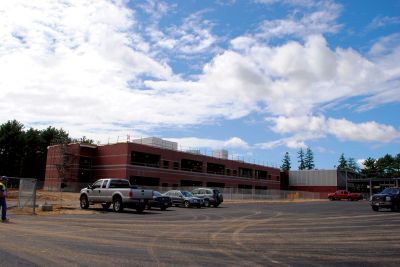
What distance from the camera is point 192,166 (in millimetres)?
81062

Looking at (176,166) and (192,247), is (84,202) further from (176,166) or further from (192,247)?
(176,166)

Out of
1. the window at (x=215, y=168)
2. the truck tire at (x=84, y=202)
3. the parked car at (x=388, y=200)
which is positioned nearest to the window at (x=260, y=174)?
the window at (x=215, y=168)

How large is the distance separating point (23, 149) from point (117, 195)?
67.0m

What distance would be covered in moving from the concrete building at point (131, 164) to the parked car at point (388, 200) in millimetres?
41679

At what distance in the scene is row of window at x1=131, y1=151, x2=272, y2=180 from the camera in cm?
7000

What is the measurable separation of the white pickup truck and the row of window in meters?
39.2

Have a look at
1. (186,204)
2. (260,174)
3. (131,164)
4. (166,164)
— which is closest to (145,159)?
(166,164)

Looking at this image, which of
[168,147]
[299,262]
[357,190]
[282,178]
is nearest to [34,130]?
[168,147]

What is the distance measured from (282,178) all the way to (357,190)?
61.2 ft

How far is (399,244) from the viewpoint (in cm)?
1227

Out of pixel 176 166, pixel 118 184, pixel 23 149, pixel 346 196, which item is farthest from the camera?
pixel 23 149

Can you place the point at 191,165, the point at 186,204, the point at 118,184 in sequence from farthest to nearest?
the point at 191,165, the point at 186,204, the point at 118,184

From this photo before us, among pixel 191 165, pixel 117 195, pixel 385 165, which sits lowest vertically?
pixel 117 195

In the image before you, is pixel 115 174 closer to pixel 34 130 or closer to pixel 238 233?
pixel 34 130
